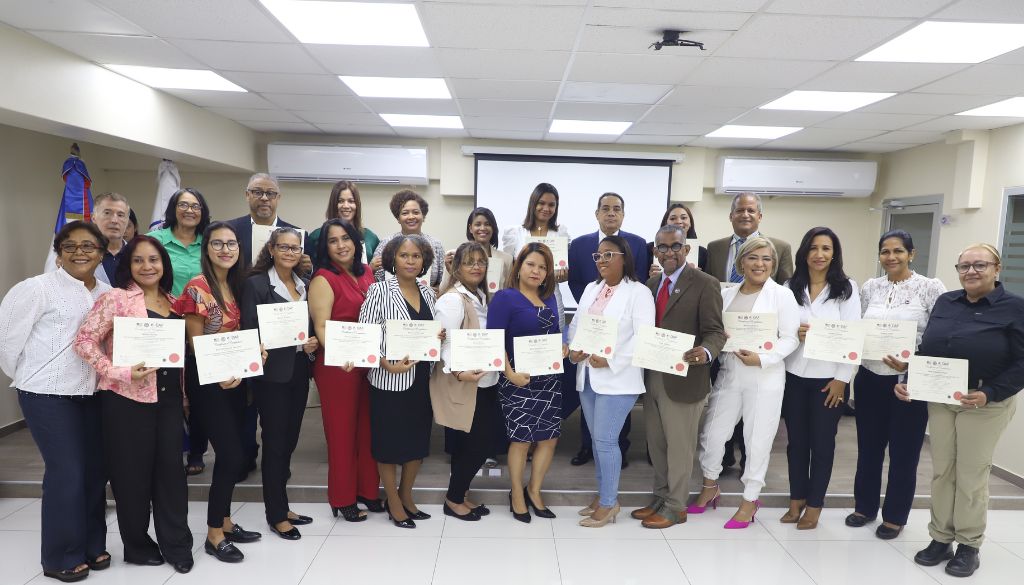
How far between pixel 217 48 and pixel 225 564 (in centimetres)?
304

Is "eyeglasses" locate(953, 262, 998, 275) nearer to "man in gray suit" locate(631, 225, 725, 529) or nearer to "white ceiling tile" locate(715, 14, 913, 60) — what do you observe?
"man in gray suit" locate(631, 225, 725, 529)

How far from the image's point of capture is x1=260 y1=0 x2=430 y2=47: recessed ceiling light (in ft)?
9.58

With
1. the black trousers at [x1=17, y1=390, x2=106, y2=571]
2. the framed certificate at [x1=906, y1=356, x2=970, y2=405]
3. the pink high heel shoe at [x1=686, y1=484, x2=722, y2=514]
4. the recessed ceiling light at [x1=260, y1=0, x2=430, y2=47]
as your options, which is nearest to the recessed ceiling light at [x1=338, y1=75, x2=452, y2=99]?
the recessed ceiling light at [x1=260, y1=0, x2=430, y2=47]

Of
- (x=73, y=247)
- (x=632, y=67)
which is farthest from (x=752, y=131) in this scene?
(x=73, y=247)

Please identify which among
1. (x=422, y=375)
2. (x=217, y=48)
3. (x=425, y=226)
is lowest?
(x=422, y=375)

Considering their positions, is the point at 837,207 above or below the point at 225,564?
above

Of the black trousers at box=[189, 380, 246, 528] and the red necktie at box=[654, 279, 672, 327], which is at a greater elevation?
the red necktie at box=[654, 279, 672, 327]

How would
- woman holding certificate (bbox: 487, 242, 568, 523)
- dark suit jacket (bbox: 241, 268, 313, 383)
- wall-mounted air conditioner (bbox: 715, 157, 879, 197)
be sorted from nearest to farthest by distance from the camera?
dark suit jacket (bbox: 241, 268, 313, 383) → woman holding certificate (bbox: 487, 242, 568, 523) → wall-mounted air conditioner (bbox: 715, 157, 879, 197)

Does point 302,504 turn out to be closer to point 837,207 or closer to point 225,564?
point 225,564

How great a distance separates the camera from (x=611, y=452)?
299 centimetres

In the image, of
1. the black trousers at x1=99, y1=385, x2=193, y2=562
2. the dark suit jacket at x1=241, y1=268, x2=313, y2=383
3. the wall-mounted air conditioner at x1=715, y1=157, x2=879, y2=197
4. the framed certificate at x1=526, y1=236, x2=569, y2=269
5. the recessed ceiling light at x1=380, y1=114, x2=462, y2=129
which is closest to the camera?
the black trousers at x1=99, y1=385, x2=193, y2=562

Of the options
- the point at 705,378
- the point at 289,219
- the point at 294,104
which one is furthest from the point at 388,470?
the point at 289,219

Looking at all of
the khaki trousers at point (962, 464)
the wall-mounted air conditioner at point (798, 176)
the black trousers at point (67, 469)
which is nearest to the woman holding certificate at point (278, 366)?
the black trousers at point (67, 469)

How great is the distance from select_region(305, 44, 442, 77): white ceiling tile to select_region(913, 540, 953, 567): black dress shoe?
13.1 feet
